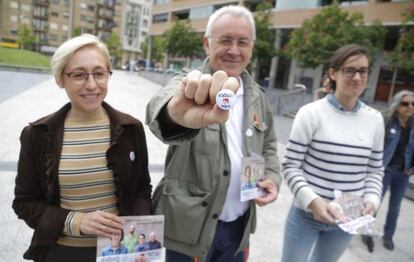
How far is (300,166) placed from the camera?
6.92ft

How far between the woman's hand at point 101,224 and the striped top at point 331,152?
1.10 meters

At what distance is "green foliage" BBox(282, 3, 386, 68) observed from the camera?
14867mm

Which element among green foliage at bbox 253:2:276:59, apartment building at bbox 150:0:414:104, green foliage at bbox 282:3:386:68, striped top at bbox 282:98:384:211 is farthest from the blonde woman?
green foliage at bbox 253:2:276:59

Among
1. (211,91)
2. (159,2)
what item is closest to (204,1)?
(159,2)

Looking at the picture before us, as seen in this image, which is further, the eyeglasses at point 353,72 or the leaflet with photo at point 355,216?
the eyeglasses at point 353,72

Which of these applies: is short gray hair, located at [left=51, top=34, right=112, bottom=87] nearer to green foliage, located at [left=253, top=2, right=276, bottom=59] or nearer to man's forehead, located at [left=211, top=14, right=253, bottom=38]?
man's forehead, located at [left=211, top=14, right=253, bottom=38]

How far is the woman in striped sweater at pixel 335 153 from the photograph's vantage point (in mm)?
1966

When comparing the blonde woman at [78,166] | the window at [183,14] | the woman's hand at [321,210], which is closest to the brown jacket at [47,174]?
the blonde woman at [78,166]

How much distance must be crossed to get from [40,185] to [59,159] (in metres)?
0.18

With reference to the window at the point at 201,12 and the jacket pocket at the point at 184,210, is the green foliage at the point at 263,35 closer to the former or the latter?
the window at the point at 201,12

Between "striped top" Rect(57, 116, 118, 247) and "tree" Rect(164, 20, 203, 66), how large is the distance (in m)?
26.7

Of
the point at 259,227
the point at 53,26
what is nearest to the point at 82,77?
the point at 259,227

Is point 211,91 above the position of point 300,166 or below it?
above

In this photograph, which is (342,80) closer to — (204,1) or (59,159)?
(59,159)
